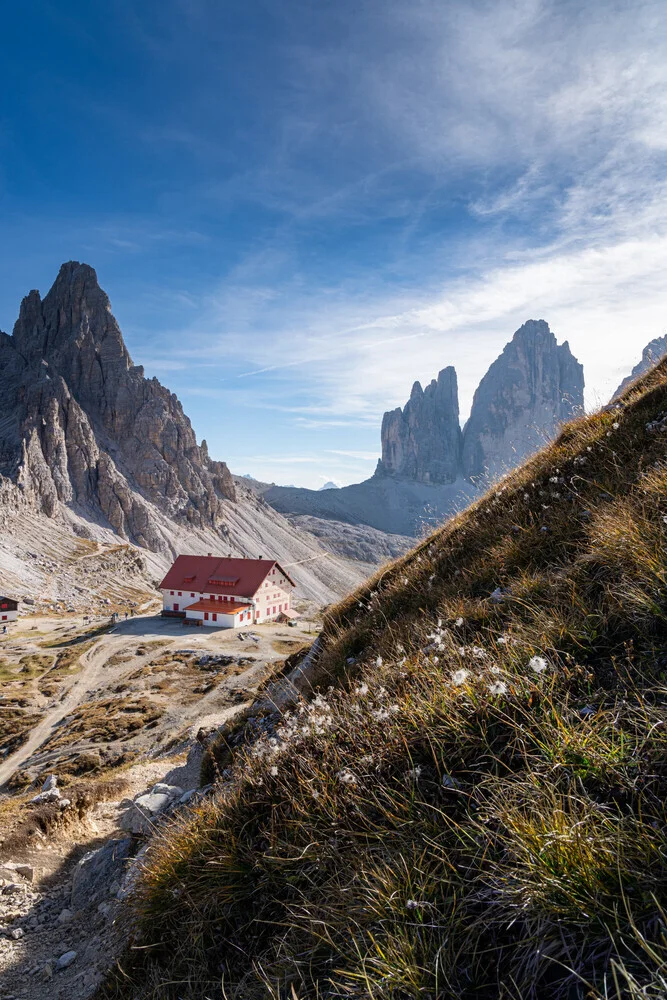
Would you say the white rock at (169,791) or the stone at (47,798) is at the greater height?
the white rock at (169,791)

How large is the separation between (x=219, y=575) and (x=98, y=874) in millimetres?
Answer: 70098

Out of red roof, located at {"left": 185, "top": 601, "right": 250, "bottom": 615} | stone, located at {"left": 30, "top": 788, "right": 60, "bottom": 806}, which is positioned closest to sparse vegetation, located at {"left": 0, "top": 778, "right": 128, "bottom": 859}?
stone, located at {"left": 30, "top": 788, "right": 60, "bottom": 806}

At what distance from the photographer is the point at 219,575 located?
250 ft

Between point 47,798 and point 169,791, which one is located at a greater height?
point 169,791

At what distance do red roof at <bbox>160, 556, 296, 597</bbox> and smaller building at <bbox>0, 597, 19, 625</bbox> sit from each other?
984 inches

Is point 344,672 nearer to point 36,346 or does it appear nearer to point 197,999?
point 197,999

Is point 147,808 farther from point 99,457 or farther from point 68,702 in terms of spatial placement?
point 99,457

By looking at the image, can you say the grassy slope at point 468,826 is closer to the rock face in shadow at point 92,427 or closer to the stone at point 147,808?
the stone at point 147,808

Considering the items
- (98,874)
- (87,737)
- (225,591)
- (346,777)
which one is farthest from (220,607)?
(346,777)

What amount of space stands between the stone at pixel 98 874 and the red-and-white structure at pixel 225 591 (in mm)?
63859

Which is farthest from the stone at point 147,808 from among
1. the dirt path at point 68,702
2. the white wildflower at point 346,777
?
the dirt path at point 68,702

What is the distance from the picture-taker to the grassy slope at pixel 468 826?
6.84ft

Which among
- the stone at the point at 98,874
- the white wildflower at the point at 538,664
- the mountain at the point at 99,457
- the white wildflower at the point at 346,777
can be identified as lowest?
the stone at the point at 98,874

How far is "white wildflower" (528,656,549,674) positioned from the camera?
3.45m
